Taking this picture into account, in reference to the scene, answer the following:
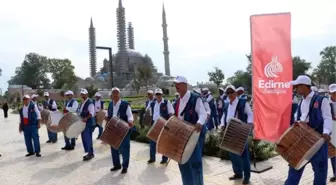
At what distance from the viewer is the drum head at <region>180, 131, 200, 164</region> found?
472cm

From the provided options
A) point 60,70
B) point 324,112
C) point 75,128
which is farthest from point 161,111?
point 60,70

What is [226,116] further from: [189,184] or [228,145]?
[189,184]

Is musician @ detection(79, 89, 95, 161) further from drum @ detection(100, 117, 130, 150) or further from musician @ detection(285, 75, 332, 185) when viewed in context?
musician @ detection(285, 75, 332, 185)

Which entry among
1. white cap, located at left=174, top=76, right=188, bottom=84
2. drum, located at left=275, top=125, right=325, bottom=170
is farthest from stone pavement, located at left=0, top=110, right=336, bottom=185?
white cap, located at left=174, top=76, right=188, bottom=84

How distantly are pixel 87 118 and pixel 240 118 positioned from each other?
13.8ft

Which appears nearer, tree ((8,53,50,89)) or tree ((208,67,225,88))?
tree ((208,67,225,88))

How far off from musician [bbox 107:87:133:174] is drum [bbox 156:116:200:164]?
249 centimetres

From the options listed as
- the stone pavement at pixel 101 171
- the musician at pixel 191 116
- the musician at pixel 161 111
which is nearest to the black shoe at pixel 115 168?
the stone pavement at pixel 101 171

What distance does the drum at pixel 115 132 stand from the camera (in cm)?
717

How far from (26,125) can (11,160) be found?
1.12m

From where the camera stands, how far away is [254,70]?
708 cm

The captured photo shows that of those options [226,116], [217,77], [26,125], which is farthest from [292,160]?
[217,77]

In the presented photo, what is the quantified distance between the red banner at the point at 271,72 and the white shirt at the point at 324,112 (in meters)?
1.93

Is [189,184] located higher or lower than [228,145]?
lower
